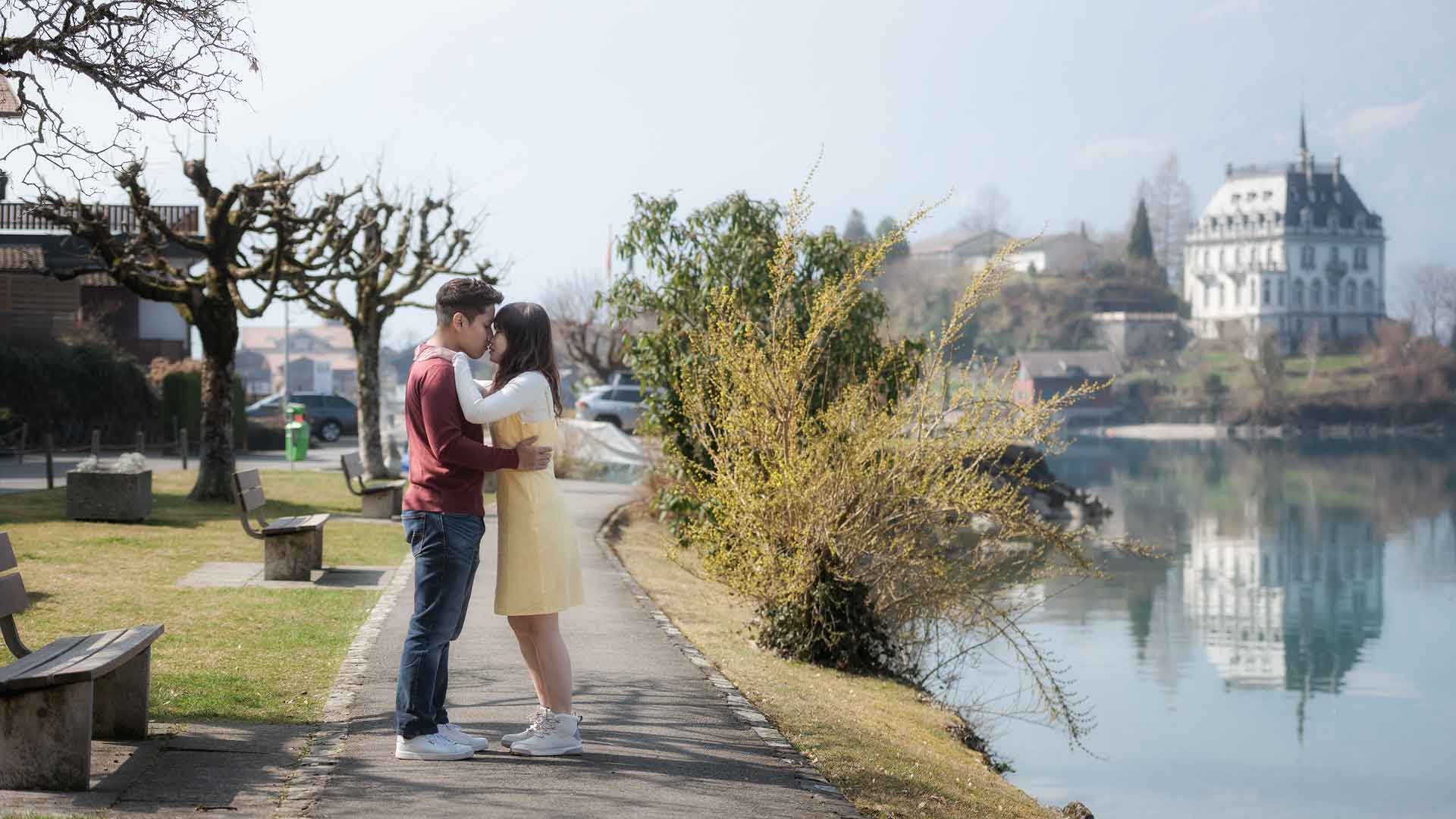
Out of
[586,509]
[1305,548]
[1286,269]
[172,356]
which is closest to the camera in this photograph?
[586,509]

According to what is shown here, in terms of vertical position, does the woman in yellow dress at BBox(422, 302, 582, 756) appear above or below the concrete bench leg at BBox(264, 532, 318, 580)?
above

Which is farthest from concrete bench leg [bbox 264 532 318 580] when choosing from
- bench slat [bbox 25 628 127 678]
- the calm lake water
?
bench slat [bbox 25 628 127 678]

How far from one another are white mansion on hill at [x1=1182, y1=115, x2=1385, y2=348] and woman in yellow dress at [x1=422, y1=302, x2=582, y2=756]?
161492mm

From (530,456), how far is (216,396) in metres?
15.3

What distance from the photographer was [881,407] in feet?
41.9

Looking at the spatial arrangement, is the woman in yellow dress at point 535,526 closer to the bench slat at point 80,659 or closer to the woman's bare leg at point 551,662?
the woman's bare leg at point 551,662

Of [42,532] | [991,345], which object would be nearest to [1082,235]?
[991,345]

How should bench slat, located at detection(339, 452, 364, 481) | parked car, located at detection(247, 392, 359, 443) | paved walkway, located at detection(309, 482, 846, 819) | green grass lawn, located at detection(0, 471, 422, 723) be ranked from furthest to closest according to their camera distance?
parked car, located at detection(247, 392, 359, 443), bench slat, located at detection(339, 452, 364, 481), green grass lawn, located at detection(0, 471, 422, 723), paved walkway, located at detection(309, 482, 846, 819)

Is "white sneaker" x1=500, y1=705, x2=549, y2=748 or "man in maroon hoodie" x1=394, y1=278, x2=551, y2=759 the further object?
"white sneaker" x1=500, y1=705, x2=549, y2=748

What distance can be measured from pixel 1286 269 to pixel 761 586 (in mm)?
168983

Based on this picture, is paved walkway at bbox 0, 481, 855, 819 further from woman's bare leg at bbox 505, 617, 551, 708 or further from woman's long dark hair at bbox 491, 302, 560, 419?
woman's long dark hair at bbox 491, 302, 560, 419

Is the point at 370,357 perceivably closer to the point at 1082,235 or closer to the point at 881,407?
the point at 881,407

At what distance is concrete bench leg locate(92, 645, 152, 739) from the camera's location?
6570 millimetres

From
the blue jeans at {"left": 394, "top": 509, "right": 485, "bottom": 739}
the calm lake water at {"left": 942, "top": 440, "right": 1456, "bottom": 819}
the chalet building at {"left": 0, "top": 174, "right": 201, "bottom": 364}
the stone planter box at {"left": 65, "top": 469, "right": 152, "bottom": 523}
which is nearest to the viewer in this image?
the blue jeans at {"left": 394, "top": 509, "right": 485, "bottom": 739}
